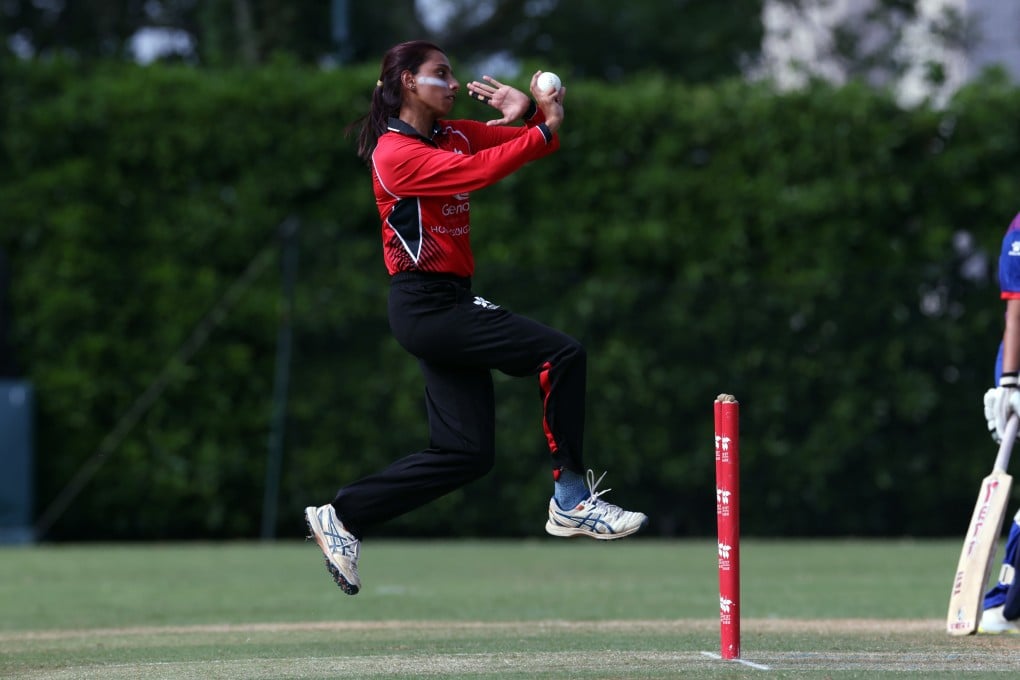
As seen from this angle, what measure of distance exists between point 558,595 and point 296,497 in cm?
514

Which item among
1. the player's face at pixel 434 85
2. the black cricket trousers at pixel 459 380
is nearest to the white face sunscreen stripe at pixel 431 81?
the player's face at pixel 434 85

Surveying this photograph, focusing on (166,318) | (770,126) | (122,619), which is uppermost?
(770,126)

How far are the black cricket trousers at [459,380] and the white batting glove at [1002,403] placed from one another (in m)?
1.86

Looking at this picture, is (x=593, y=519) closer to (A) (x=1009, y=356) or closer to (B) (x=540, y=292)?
(A) (x=1009, y=356)

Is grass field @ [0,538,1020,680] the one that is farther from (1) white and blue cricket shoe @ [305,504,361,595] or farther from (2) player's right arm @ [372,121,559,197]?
(2) player's right arm @ [372,121,559,197]

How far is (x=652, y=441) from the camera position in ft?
50.1

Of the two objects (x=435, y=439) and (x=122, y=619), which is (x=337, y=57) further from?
(x=435, y=439)

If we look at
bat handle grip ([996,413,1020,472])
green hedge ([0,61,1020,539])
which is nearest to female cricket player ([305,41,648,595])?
bat handle grip ([996,413,1020,472])

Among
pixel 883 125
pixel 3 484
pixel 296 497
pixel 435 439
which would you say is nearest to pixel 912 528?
pixel 883 125

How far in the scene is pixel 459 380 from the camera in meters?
6.68

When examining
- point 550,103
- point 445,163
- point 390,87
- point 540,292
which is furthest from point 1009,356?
point 540,292

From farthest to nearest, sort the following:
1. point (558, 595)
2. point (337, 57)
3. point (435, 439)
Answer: point (337, 57) → point (558, 595) → point (435, 439)

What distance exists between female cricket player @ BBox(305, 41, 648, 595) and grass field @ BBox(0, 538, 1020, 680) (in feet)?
1.84

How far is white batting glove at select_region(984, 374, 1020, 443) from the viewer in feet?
23.5
